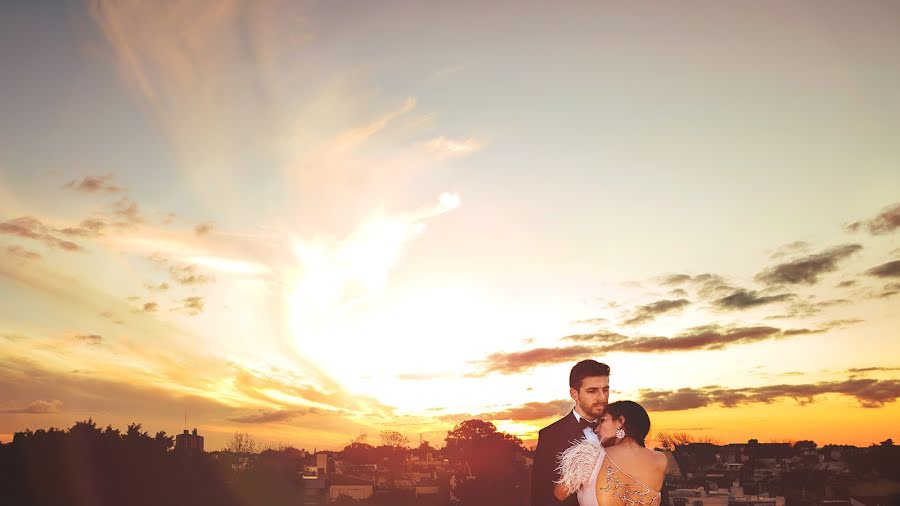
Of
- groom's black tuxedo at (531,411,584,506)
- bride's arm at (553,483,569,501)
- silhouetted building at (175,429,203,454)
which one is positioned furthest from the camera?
silhouetted building at (175,429,203,454)

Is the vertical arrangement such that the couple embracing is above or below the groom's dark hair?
below

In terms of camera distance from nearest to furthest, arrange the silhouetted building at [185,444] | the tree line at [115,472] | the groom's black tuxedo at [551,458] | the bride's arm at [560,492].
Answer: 1. the bride's arm at [560,492]
2. the groom's black tuxedo at [551,458]
3. the tree line at [115,472]
4. the silhouetted building at [185,444]

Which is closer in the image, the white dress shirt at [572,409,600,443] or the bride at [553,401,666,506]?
the bride at [553,401,666,506]

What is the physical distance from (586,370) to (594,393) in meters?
0.26

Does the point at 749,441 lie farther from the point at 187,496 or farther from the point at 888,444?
the point at 187,496

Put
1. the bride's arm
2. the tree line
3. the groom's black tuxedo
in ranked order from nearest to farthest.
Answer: the bride's arm
the groom's black tuxedo
the tree line

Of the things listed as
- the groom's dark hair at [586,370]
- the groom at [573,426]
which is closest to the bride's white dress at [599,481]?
the groom at [573,426]

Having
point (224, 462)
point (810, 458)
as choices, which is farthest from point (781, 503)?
point (224, 462)

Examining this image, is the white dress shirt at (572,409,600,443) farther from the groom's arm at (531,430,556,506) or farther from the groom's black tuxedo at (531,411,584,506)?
the groom's arm at (531,430,556,506)

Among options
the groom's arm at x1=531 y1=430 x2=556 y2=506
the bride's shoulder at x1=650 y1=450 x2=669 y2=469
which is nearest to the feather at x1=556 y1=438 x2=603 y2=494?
the groom's arm at x1=531 y1=430 x2=556 y2=506

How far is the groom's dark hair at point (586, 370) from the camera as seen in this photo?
27.4ft

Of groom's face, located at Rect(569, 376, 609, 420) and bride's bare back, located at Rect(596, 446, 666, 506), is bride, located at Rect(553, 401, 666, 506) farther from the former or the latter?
groom's face, located at Rect(569, 376, 609, 420)

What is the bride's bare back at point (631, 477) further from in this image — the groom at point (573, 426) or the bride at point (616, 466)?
the groom at point (573, 426)

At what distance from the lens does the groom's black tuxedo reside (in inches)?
334
